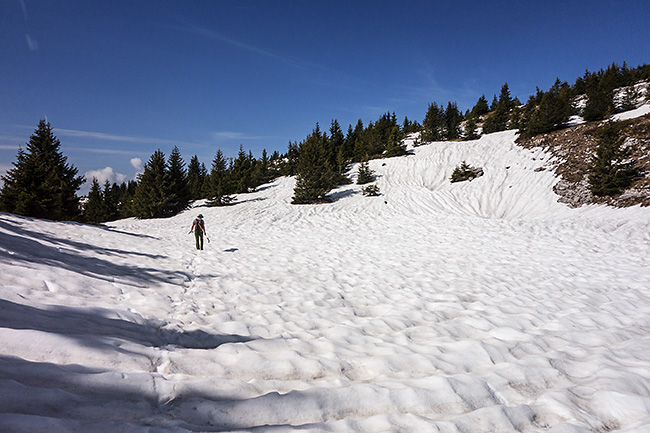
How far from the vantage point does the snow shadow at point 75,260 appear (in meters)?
4.99

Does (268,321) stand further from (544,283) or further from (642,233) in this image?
(642,233)

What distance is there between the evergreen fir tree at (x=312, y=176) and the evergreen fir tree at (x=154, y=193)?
41.4 feet

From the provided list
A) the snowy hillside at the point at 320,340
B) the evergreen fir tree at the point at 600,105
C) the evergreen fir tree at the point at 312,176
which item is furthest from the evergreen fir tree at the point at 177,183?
the evergreen fir tree at the point at 600,105

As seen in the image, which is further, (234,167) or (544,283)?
(234,167)

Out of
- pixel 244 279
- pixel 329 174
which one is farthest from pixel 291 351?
pixel 329 174

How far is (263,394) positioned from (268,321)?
1944 mm

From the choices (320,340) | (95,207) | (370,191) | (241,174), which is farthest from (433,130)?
(95,207)

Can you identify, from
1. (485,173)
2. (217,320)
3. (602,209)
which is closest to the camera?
(217,320)

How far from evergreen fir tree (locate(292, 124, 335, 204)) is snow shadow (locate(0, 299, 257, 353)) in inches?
849

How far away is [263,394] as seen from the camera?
2.54 m

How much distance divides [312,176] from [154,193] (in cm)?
1539

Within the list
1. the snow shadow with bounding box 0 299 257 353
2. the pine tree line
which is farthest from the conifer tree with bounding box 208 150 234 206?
the snow shadow with bounding box 0 299 257 353

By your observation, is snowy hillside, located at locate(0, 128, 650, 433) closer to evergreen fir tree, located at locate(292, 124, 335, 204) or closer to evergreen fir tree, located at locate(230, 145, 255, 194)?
evergreen fir tree, located at locate(292, 124, 335, 204)

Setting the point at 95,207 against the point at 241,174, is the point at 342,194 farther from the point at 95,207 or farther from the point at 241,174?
the point at 95,207
